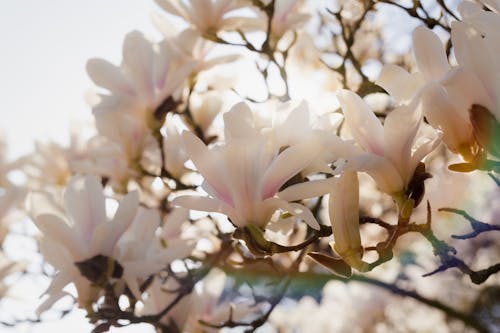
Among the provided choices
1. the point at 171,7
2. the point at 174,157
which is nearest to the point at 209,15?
the point at 171,7

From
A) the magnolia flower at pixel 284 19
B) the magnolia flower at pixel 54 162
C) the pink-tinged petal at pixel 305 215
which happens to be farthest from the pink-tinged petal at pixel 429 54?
the magnolia flower at pixel 54 162

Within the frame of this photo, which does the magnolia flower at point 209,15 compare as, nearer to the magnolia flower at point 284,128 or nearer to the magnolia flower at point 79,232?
the magnolia flower at point 79,232

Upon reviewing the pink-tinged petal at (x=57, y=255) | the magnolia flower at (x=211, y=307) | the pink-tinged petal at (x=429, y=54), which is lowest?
the magnolia flower at (x=211, y=307)

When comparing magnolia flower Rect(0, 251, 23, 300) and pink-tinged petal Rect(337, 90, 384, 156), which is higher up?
pink-tinged petal Rect(337, 90, 384, 156)

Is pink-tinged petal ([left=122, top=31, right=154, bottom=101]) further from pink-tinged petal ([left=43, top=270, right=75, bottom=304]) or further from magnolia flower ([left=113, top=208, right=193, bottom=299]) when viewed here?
pink-tinged petal ([left=43, top=270, right=75, bottom=304])

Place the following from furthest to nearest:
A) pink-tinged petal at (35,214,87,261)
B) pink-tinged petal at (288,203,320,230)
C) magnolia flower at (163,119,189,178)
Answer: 1. magnolia flower at (163,119,189,178)
2. pink-tinged petal at (35,214,87,261)
3. pink-tinged petal at (288,203,320,230)

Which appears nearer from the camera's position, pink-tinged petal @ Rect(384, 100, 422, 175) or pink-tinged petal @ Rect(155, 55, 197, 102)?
pink-tinged petal @ Rect(384, 100, 422, 175)

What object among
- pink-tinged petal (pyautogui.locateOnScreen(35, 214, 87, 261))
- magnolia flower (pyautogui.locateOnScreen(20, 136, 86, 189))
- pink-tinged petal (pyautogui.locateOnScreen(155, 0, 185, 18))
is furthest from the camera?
magnolia flower (pyautogui.locateOnScreen(20, 136, 86, 189))

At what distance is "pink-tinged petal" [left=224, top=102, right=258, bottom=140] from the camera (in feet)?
3.01

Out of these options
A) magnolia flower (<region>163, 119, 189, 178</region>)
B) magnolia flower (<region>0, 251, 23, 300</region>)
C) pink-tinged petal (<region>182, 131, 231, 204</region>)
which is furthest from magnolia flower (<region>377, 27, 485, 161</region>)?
magnolia flower (<region>0, 251, 23, 300</region>)

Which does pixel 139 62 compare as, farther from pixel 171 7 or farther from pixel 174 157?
pixel 174 157

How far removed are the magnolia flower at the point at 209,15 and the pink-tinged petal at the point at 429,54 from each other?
928 mm

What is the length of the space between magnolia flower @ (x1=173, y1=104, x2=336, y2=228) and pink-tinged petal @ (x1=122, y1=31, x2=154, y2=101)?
77 centimetres

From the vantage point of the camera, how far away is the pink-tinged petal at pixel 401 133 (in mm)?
828
